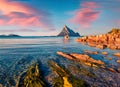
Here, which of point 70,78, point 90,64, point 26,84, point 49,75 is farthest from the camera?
point 90,64

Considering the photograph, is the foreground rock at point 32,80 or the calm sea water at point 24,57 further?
the calm sea water at point 24,57

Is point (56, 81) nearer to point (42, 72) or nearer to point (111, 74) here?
point (42, 72)

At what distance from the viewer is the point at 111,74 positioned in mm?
31422

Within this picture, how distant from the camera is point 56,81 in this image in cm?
2573

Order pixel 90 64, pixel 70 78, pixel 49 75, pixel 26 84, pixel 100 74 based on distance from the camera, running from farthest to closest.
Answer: pixel 90 64, pixel 100 74, pixel 49 75, pixel 70 78, pixel 26 84

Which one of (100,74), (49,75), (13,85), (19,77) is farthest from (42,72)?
(100,74)

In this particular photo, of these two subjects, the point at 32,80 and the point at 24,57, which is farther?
the point at 24,57

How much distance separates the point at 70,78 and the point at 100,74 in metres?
6.87

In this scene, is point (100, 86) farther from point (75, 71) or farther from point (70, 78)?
point (75, 71)

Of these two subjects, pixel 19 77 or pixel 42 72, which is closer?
pixel 19 77

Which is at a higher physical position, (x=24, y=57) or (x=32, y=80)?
(x=24, y=57)

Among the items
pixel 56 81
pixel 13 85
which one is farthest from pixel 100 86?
pixel 13 85

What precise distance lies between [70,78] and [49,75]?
387 cm

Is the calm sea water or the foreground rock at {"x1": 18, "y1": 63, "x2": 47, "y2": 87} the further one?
the calm sea water
